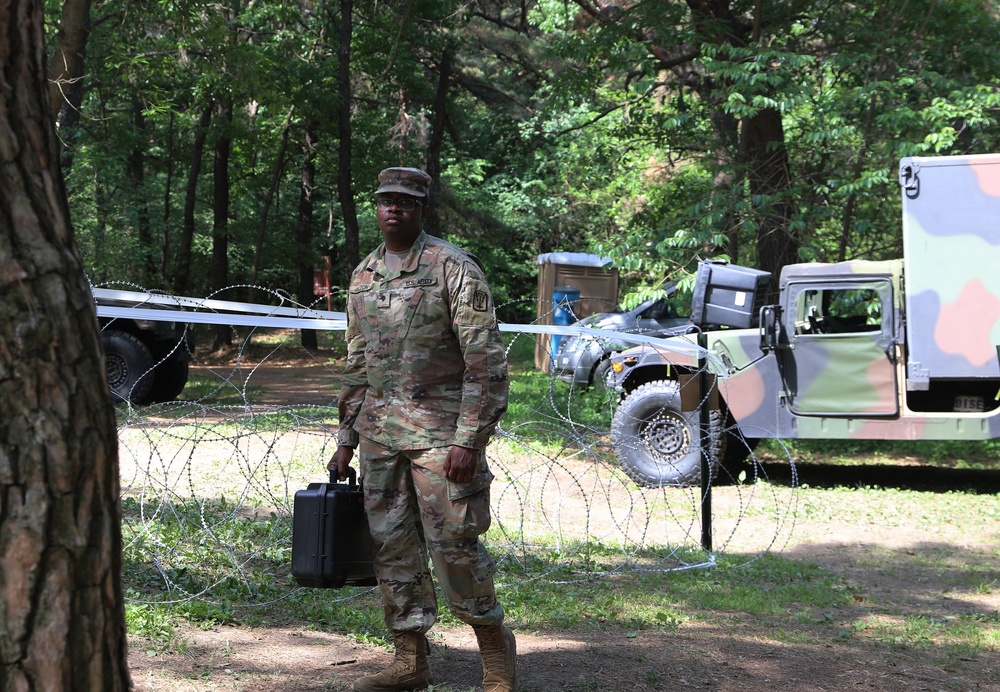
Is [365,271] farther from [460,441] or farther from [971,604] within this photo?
[971,604]

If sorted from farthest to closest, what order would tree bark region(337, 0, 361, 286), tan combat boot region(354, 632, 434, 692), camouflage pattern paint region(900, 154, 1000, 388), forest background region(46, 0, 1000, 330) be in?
tree bark region(337, 0, 361, 286), forest background region(46, 0, 1000, 330), camouflage pattern paint region(900, 154, 1000, 388), tan combat boot region(354, 632, 434, 692)

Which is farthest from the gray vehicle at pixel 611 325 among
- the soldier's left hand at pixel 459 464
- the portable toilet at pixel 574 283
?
the soldier's left hand at pixel 459 464

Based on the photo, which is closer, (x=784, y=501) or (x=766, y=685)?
(x=766, y=685)

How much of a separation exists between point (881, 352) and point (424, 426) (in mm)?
6466

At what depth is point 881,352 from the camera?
9.27 metres

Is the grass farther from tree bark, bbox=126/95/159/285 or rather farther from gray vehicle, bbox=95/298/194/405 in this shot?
tree bark, bbox=126/95/159/285

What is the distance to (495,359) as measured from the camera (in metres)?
3.76

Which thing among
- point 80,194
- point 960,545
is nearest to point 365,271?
point 960,545

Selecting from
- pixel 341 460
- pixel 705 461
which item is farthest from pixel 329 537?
pixel 705 461

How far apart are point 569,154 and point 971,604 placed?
21.8 meters

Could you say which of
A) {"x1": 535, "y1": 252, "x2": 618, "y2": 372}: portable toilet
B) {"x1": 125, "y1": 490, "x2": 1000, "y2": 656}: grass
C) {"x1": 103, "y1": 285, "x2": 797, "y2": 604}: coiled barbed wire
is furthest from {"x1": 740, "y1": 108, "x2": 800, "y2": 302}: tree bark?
{"x1": 125, "y1": 490, "x2": 1000, "y2": 656}: grass

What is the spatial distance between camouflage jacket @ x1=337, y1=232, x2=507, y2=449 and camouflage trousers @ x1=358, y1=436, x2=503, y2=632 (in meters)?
0.09

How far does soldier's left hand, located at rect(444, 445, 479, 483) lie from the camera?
369 centimetres

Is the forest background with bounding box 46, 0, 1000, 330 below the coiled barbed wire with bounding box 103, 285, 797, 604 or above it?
above
